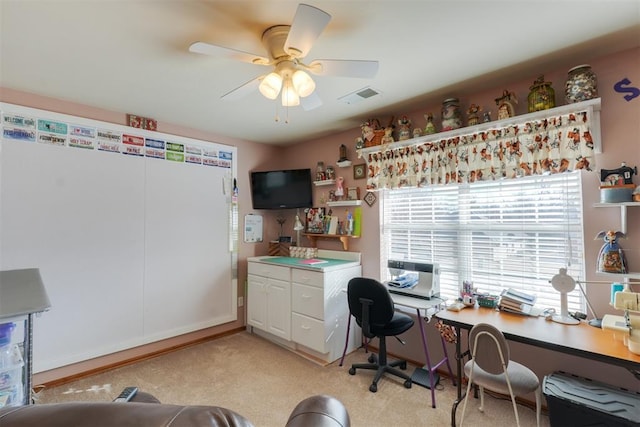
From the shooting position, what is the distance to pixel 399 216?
118 inches

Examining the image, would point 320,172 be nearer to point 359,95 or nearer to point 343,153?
point 343,153

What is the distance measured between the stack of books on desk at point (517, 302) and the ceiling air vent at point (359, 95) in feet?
5.96

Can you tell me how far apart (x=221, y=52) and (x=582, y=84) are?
2.15 meters

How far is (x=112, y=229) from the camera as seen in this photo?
8.95ft

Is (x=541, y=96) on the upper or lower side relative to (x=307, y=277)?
upper

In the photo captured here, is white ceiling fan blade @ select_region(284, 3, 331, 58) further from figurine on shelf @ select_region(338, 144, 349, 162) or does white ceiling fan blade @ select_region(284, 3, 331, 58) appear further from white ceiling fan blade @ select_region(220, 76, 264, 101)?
figurine on shelf @ select_region(338, 144, 349, 162)

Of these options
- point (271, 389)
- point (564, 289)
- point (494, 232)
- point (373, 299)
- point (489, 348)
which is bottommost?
point (271, 389)

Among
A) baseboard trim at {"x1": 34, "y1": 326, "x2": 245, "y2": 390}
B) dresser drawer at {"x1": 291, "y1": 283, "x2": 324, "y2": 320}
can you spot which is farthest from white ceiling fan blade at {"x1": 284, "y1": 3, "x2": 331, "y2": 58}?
baseboard trim at {"x1": 34, "y1": 326, "x2": 245, "y2": 390}

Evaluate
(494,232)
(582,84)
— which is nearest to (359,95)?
(582,84)

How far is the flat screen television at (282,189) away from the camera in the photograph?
3.63 m

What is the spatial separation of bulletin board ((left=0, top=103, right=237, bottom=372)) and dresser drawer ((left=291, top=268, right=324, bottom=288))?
39.2 inches

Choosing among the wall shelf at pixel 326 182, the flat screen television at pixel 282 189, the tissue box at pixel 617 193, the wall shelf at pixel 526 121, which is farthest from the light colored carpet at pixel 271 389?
the wall shelf at pixel 526 121

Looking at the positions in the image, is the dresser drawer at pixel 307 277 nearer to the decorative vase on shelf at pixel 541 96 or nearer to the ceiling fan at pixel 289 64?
the ceiling fan at pixel 289 64

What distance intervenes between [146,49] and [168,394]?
2444 mm
